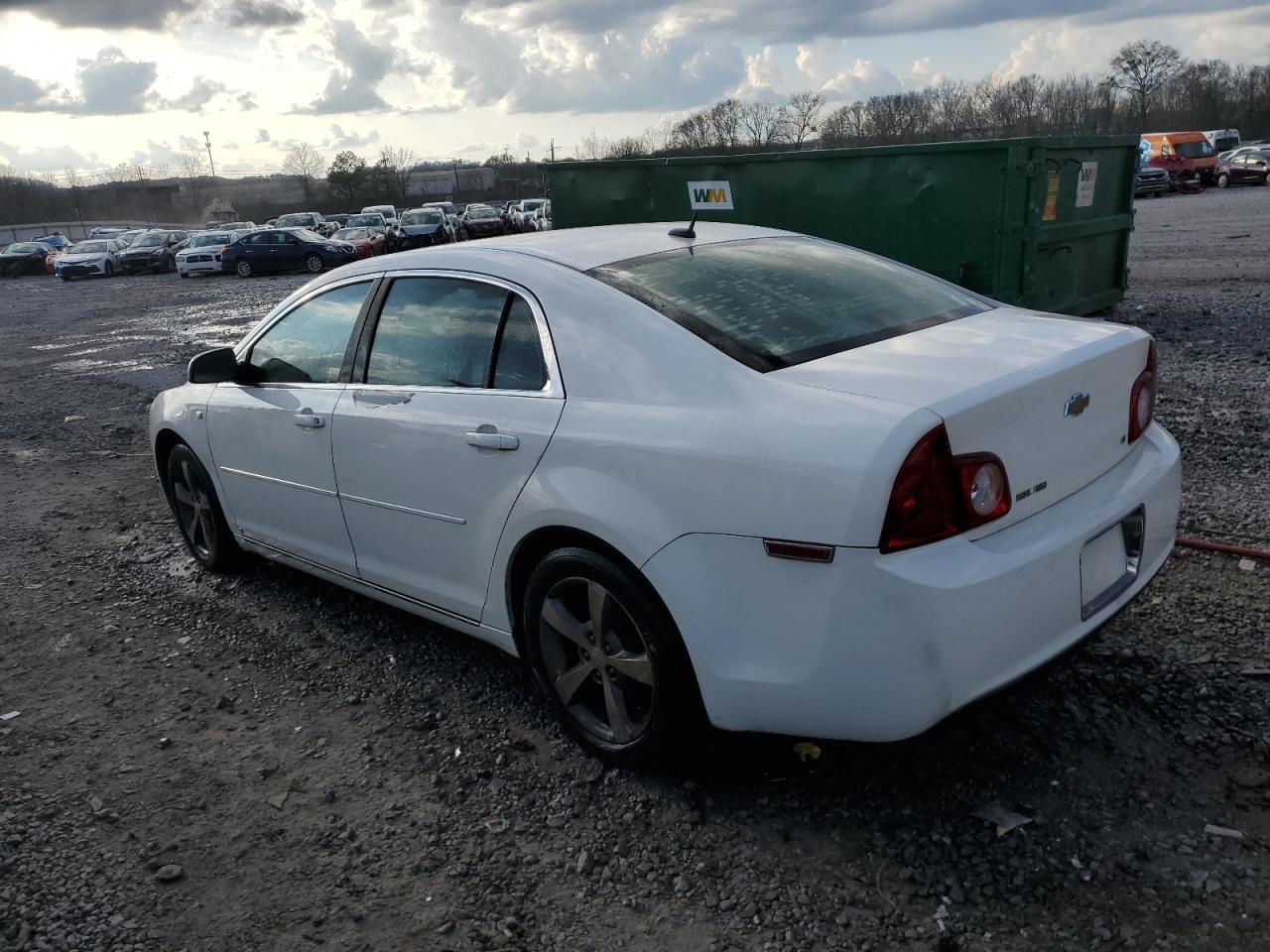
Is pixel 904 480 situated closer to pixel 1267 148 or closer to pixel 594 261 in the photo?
pixel 594 261

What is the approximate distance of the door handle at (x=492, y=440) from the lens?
3172 mm

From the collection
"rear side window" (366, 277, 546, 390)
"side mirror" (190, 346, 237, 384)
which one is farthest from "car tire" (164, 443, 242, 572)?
"rear side window" (366, 277, 546, 390)

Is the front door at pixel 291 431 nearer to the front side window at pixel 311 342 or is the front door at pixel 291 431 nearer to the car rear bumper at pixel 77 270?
the front side window at pixel 311 342

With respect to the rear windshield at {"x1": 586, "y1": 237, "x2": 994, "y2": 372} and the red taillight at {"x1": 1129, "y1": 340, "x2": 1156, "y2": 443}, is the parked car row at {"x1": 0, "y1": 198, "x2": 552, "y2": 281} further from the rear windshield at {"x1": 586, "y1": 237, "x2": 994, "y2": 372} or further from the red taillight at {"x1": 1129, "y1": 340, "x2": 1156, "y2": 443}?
the red taillight at {"x1": 1129, "y1": 340, "x2": 1156, "y2": 443}

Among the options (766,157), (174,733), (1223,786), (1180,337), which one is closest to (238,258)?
(766,157)

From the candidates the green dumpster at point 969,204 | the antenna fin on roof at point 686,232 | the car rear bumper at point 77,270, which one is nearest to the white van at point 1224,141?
the green dumpster at point 969,204

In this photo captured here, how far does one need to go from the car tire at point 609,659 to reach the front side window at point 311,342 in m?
1.45

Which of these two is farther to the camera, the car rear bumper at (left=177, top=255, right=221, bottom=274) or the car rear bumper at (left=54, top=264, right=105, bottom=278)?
the car rear bumper at (left=54, top=264, right=105, bottom=278)

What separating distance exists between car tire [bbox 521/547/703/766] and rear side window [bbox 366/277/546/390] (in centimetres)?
63

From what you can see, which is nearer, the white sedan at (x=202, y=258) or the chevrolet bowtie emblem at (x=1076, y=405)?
the chevrolet bowtie emblem at (x=1076, y=405)

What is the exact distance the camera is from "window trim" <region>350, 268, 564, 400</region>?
10.5ft

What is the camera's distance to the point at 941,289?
3.72 meters

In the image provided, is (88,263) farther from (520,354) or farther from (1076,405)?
(1076,405)

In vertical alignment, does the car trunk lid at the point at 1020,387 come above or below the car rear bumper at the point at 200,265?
above
